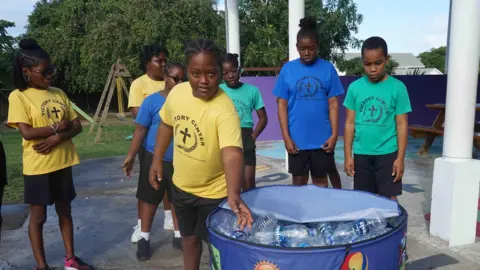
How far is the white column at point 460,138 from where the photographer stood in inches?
136

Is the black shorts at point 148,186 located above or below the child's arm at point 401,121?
below

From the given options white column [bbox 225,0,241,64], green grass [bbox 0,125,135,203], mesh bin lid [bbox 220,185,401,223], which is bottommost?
green grass [bbox 0,125,135,203]

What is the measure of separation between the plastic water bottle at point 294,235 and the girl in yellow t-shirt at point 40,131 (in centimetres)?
187

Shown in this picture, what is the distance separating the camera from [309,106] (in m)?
3.42

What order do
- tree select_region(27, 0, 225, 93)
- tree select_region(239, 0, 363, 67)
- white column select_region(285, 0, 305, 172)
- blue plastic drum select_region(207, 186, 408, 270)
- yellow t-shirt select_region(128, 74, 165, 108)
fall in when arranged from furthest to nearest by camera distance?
tree select_region(239, 0, 363, 67) < tree select_region(27, 0, 225, 93) < white column select_region(285, 0, 305, 172) < yellow t-shirt select_region(128, 74, 165, 108) < blue plastic drum select_region(207, 186, 408, 270)

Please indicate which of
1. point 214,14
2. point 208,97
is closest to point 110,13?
point 214,14

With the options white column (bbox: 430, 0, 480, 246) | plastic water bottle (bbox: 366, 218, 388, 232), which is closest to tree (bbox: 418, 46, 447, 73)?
white column (bbox: 430, 0, 480, 246)

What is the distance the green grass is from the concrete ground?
0.77 meters

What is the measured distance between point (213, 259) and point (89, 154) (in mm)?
7583

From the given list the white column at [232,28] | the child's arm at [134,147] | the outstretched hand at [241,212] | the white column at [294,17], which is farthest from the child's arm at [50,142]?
the white column at [232,28]

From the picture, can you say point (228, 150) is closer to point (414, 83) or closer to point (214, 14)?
point (414, 83)

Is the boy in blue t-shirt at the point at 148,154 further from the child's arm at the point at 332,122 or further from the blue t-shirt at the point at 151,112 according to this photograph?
the child's arm at the point at 332,122

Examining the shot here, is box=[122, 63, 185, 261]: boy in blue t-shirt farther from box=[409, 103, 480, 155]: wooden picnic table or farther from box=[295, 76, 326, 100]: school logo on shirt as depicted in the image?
box=[409, 103, 480, 155]: wooden picnic table

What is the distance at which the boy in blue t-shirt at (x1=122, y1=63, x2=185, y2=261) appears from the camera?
3.38 m
